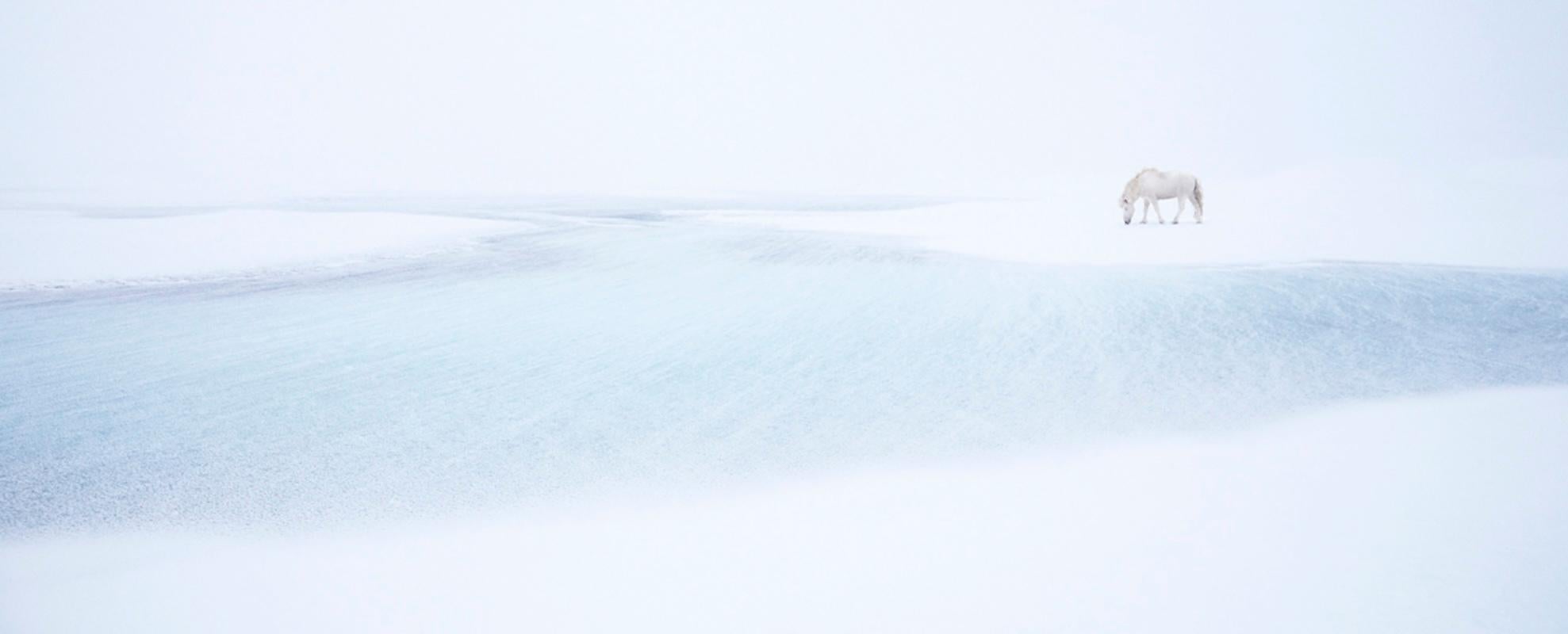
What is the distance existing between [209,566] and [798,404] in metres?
2.36

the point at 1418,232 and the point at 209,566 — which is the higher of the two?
the point at 1418,232

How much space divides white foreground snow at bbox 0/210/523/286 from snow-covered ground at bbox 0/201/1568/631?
1.68 meters

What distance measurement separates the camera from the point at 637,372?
4879 millimetres

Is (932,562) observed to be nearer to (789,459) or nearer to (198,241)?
(789,459)

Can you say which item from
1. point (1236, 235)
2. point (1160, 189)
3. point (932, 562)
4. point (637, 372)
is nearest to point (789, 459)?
point (932, 562)

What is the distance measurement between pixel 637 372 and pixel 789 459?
5.33 feet

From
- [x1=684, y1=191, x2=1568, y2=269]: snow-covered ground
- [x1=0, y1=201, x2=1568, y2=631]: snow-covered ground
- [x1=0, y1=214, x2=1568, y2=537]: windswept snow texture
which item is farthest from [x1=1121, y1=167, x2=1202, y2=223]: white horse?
[x1=0, y1=201, x2=1568, y2=631]: snow-covered ground

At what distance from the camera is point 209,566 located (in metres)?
2.64

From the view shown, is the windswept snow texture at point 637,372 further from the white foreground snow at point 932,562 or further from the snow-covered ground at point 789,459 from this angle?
the white foreground snow at point 932,562

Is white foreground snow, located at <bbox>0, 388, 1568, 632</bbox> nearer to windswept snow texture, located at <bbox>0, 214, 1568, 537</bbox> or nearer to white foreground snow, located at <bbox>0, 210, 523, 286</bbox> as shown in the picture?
windswept snow texture, located at <bbox>0, 214, 1568, 537</bbox>

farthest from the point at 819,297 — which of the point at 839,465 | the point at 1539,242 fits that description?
the point at 1539,242

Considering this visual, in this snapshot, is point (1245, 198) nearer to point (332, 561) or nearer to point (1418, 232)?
point (1418, 232)

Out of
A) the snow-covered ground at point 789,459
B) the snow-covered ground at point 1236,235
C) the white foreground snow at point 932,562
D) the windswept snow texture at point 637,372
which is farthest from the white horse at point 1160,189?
the white foreground snow at point 932,562

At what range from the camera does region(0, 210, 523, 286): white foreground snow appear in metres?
9.05
